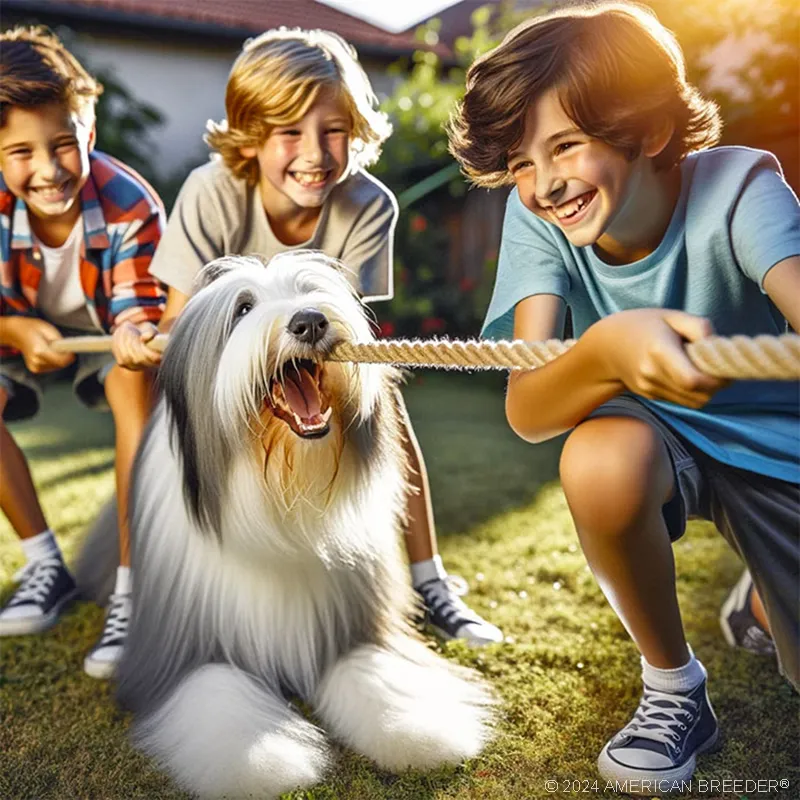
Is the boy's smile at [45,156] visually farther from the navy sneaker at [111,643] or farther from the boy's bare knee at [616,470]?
the boy's bare knee at [616,470]

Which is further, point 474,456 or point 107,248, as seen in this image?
point 474,456

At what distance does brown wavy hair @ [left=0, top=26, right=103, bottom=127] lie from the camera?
6.21 feet

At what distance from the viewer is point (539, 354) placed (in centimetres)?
117

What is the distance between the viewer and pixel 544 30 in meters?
1.35

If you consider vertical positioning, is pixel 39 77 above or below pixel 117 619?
above

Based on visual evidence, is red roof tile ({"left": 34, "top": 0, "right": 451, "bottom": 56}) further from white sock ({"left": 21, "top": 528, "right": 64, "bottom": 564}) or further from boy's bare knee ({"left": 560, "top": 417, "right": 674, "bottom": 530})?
white sock ({"left": 21, "top": 528, "right": 64, "bottom": 564})

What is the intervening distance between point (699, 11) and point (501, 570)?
134 cm

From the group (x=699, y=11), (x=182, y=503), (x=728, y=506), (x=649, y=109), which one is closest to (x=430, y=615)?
(x=182, y=503)

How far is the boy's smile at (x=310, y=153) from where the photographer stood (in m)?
1.73

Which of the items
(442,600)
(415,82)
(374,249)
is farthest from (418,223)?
(442,600)

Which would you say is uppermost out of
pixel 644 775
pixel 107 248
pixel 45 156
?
pixel 45 156

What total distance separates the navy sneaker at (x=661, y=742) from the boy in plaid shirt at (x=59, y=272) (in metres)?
1.03

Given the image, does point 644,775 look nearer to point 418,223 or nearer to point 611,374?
point 611,374

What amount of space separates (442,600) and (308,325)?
2.77 ft
